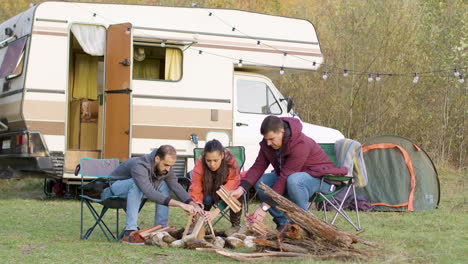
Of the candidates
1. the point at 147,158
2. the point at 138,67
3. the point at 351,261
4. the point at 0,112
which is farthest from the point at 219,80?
the point at 351,261

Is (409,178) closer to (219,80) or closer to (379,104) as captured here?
(219,80)

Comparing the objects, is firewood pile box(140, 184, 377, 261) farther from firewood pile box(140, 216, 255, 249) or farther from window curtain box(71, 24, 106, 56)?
window curtain box(71, 24, 106, 56)

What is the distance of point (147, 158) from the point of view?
5.43 metres

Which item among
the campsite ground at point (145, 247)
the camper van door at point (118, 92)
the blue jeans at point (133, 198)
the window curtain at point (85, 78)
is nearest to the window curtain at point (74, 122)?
the window curtain at point (85, 78)

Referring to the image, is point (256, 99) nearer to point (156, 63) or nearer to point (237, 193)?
point (156, 63)

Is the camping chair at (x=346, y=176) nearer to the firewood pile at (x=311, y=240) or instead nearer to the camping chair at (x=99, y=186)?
the firewood pile at (x=311, y=240)

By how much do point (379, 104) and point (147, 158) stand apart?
9.27 meters

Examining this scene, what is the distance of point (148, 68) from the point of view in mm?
9703

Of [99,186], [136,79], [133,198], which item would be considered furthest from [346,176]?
[136,79]

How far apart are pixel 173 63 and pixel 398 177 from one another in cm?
319

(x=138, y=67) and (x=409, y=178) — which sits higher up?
(x=138, y=67)

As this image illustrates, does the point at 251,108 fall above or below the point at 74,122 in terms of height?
above

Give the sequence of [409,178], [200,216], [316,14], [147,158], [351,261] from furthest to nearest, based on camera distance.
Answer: [316,14], [409,178], [147,158], [200,216], [351,261]

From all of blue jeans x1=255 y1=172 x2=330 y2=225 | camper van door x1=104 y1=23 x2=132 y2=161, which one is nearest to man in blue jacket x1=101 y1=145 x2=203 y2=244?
blue jeans x1=255 y1=172 x2=330 y2=225
